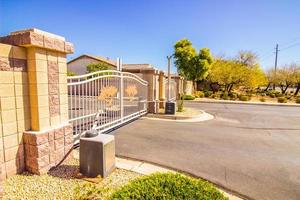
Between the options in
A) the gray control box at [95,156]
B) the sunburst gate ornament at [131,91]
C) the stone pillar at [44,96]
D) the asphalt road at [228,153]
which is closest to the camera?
the stone pillar at [44,96]

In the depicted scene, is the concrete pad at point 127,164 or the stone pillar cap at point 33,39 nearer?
the stone pillar cap at point 33,39

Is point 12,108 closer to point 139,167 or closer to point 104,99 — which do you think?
point 139,167

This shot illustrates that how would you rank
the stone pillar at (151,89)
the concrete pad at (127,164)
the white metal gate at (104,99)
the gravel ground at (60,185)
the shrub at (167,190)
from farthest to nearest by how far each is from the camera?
the stone pillar at (151,89) < the white metal gate at (104,99) < the concrete pad at (127,164) < the gravel ground at (60,185) < the shrub at (167,190)

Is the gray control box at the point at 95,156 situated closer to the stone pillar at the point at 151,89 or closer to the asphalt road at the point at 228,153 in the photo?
the asphalt road at the point at 228,153

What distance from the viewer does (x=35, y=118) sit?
338cm

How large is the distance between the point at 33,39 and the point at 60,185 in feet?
8.42

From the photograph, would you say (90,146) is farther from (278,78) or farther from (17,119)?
(278,78)

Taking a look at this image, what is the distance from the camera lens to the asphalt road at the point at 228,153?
3.61 meters

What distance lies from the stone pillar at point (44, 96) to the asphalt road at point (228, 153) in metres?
1.86

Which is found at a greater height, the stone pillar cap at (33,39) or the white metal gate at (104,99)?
the stone pillar cap at (33,39)

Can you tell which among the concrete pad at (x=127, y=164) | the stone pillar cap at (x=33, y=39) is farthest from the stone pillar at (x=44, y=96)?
the concrete pad at (x=127, y=164)

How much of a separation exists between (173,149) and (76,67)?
27947mm

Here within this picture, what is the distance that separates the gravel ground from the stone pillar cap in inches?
93.6

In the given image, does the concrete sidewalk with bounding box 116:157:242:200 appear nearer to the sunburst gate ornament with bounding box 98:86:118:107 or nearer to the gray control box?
the gray control box
